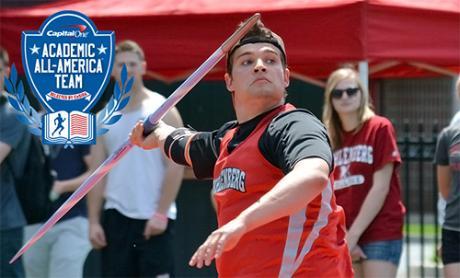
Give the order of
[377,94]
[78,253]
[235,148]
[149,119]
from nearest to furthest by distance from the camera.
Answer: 1. [235,148]
2. [149,119]
3. [78,253]
4. [377,94]

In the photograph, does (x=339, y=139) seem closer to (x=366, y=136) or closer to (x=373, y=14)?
(x=366, y=136)

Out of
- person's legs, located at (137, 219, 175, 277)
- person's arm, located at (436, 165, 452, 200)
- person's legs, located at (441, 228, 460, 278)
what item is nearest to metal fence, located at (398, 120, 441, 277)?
person's arm, located at (436, 165, 452, 200)

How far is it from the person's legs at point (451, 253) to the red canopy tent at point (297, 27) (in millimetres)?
1059

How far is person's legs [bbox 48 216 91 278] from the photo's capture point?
651 centimetres

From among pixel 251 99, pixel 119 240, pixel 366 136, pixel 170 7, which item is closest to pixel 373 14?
pixel 366 136

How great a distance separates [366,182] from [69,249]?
1879mm

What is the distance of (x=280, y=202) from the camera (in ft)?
9.69

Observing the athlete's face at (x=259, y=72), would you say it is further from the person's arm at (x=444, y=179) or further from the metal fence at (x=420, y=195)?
the metal fence at (x=420, y=195)

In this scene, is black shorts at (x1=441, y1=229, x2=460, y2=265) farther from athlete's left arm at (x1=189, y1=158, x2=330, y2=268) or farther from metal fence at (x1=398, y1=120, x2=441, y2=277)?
athlete's left arm at (x1=189, y1=158, x2=330, y2=268)

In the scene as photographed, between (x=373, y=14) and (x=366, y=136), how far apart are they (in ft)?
2.30

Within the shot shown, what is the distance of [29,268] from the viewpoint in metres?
6.72

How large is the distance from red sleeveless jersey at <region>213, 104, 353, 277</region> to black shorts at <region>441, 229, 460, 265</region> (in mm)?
2637

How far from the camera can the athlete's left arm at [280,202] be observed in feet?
9.41

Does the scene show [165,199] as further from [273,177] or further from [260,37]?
[273,177]
